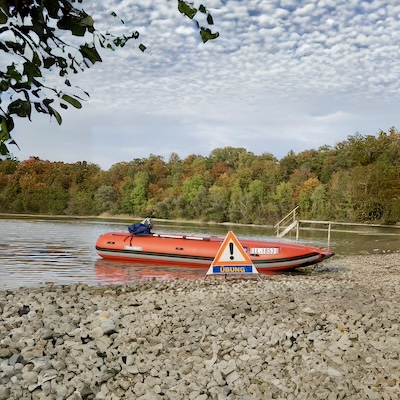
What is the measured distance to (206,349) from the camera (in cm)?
491

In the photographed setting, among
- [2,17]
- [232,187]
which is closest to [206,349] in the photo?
[2,17]

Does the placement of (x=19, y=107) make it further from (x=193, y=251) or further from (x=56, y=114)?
(x=193, y=251)

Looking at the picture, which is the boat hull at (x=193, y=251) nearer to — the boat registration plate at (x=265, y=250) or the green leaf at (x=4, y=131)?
the boat registration plate at (x=265, y=250)

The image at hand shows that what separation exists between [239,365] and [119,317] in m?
2.17

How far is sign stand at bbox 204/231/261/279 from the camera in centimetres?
1038

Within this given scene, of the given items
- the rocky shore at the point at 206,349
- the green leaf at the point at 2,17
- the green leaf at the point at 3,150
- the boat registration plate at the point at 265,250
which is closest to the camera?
the green leaf at the point at 2,17

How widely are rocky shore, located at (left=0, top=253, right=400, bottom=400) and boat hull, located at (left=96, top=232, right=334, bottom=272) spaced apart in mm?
7981

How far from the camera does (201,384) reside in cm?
419

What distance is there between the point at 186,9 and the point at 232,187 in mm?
64590

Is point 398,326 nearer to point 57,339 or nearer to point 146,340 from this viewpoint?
point 146,340

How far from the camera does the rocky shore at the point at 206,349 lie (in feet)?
13.5

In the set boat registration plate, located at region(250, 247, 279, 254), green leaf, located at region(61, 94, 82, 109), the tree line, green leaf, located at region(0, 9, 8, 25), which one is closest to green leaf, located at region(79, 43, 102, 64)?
green leaf, located at region(61, 94, 82, 109)

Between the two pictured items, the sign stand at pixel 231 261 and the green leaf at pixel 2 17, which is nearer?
the green leaf at pixel 2 17

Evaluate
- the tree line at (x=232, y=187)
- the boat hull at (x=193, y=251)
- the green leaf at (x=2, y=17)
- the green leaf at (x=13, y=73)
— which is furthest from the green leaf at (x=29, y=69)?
the tree line at (x=232, y=187)
